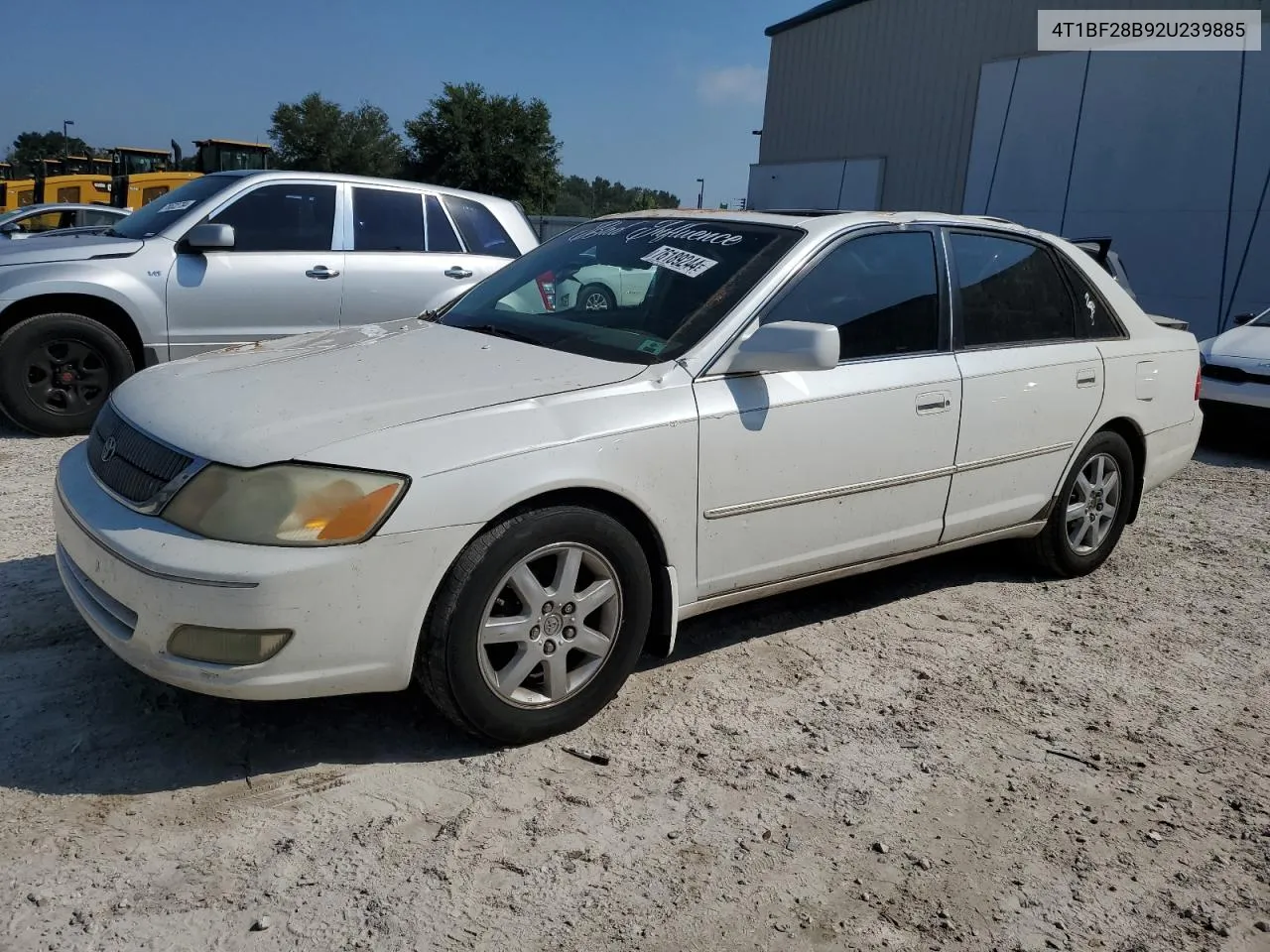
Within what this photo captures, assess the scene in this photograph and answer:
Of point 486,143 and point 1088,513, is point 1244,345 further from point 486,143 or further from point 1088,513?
point 486,143

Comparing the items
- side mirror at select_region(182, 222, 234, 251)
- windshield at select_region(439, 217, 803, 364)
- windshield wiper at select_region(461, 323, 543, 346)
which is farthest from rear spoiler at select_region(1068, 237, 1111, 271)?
side mirror at select_region(182, 222, 234, 251)

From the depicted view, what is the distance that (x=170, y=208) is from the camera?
7.12 metres

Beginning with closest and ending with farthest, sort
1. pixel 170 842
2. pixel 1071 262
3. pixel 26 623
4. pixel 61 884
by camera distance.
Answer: pixel 61 884, pixel 170 842, pixel 26 623, pixel 1071 262

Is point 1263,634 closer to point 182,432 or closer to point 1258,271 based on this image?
point 182,432

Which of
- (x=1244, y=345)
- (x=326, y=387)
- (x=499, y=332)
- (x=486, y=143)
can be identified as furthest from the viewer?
(x=486, y=143)

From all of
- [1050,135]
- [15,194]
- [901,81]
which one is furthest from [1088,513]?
[15,194]

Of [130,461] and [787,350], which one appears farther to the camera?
[787,350]

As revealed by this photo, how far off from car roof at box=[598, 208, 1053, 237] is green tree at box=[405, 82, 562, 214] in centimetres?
4736

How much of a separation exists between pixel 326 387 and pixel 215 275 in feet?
13.9

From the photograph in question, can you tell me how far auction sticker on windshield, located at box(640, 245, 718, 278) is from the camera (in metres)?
3.74

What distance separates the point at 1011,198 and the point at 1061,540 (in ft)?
45.6

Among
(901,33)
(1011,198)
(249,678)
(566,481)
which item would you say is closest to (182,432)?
(249,678)

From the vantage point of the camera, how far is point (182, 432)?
2.85 m

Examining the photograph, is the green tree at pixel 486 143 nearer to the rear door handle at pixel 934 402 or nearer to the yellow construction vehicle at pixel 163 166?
the yellow construction vehicle at pixel 163 166
